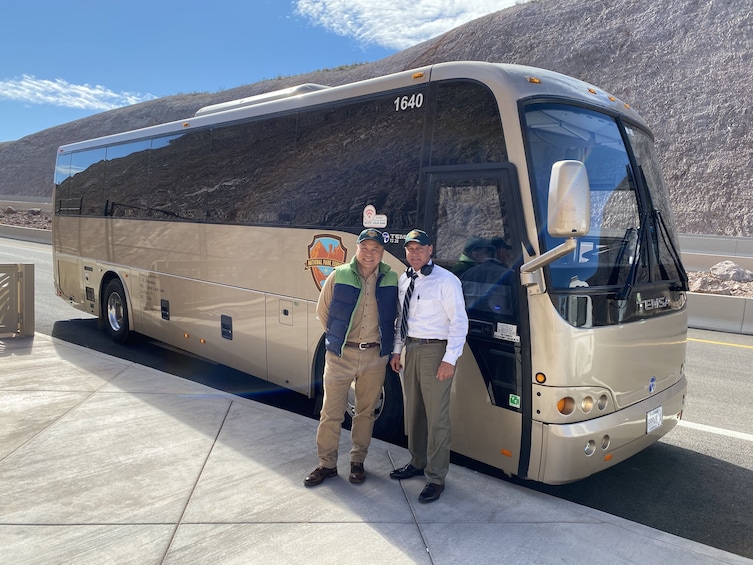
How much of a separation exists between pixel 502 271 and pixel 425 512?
168 centimetres

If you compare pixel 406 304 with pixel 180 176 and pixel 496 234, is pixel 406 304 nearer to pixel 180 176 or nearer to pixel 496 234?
pixel 496 234

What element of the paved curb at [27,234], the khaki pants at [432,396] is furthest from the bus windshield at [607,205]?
the paved curb at [27,234]

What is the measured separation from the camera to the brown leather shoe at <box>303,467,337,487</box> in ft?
14.2

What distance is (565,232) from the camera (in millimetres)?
3471

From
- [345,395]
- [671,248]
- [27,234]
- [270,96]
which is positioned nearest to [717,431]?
[671,248]

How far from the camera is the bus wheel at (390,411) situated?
5.00 m

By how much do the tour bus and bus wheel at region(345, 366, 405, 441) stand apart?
16 millimetres

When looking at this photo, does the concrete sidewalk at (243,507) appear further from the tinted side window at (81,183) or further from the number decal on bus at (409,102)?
the tinted side window at (81,183)

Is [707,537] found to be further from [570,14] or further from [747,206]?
[570,14]

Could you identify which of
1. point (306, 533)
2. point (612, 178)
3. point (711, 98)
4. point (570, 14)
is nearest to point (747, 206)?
point (711, 98)

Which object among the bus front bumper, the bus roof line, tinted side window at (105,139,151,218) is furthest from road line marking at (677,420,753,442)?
tinted side window at (105,139,151,218)

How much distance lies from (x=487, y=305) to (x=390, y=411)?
4.62 ft

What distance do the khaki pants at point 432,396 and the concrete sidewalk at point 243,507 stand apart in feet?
0.87

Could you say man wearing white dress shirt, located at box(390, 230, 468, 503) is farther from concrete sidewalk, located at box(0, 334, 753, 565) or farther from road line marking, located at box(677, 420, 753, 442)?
road line marking, located at box(677, 420, 753, 442)
